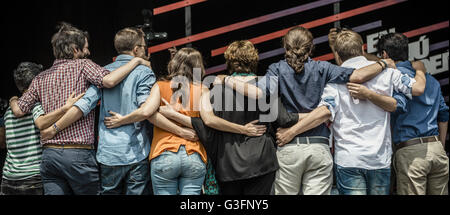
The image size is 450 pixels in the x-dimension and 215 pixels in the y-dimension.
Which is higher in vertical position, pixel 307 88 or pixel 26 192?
pixel 307 88

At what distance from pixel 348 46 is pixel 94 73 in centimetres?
177

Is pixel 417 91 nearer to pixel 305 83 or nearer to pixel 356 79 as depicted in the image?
pixel 356 79

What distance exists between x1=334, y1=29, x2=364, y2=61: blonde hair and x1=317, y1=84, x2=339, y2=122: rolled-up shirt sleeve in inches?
10.4

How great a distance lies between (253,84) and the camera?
119 inches

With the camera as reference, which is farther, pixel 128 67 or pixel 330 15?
pixel 330 15

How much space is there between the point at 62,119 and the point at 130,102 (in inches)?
18.4

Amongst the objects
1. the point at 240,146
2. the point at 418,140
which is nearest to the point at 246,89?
the point at 240,146

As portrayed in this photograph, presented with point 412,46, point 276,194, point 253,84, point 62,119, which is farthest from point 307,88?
point 412,46

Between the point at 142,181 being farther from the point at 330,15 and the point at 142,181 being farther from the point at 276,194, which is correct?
the point at 330,15

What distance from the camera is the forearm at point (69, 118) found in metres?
3.05

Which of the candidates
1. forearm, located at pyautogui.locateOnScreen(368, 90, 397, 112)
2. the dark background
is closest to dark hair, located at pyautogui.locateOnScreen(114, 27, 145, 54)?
the dark background

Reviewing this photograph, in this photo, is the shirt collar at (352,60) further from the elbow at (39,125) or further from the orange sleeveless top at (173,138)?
the elbow at (39,125)

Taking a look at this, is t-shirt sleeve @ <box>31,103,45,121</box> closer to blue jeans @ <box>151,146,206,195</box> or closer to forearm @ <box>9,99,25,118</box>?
forearm @ <box>9,99,25,118</box>

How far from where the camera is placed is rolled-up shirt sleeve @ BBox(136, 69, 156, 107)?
3135mm
